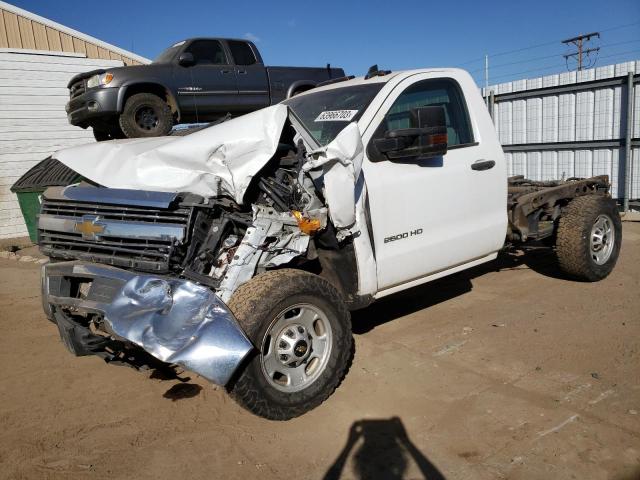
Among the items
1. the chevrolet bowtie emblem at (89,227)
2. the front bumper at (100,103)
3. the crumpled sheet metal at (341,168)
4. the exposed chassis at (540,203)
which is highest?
the front bumper at (100,103)

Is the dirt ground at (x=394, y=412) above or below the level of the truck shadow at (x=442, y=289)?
above

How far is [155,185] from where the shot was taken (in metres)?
3.44

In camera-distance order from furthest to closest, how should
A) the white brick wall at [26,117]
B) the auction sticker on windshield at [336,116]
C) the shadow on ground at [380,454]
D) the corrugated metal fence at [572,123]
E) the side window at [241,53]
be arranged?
the white brick wall at [26,117]
the corrugated metal fence at [572,123]
the side window at [241,53]
the auction sticker on windshield at [336,116]
the shadow on ground at [380,454]

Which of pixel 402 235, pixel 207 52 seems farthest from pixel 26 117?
pixel 402 235

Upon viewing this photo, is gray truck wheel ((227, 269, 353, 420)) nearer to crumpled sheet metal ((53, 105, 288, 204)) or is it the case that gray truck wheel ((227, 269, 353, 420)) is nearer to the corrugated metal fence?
crumpled sheet metal ((53, 105, 288, 204))

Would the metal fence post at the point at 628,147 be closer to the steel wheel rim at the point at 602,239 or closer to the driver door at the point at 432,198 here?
the steel wheel rim at the point at 602,239

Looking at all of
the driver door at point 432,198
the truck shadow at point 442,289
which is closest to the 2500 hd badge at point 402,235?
the driver door at point 432,198

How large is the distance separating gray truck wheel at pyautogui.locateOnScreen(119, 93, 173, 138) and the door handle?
4403 mm

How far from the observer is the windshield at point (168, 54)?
789 cm

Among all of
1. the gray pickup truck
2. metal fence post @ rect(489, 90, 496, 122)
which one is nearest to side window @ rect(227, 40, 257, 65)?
the gray pickup truck

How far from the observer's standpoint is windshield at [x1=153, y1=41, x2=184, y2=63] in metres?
7.89

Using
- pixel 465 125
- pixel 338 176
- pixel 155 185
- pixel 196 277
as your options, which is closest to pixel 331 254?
pixel 338 176

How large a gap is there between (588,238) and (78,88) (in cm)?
671

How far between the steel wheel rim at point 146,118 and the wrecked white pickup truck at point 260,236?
328 centimetres
